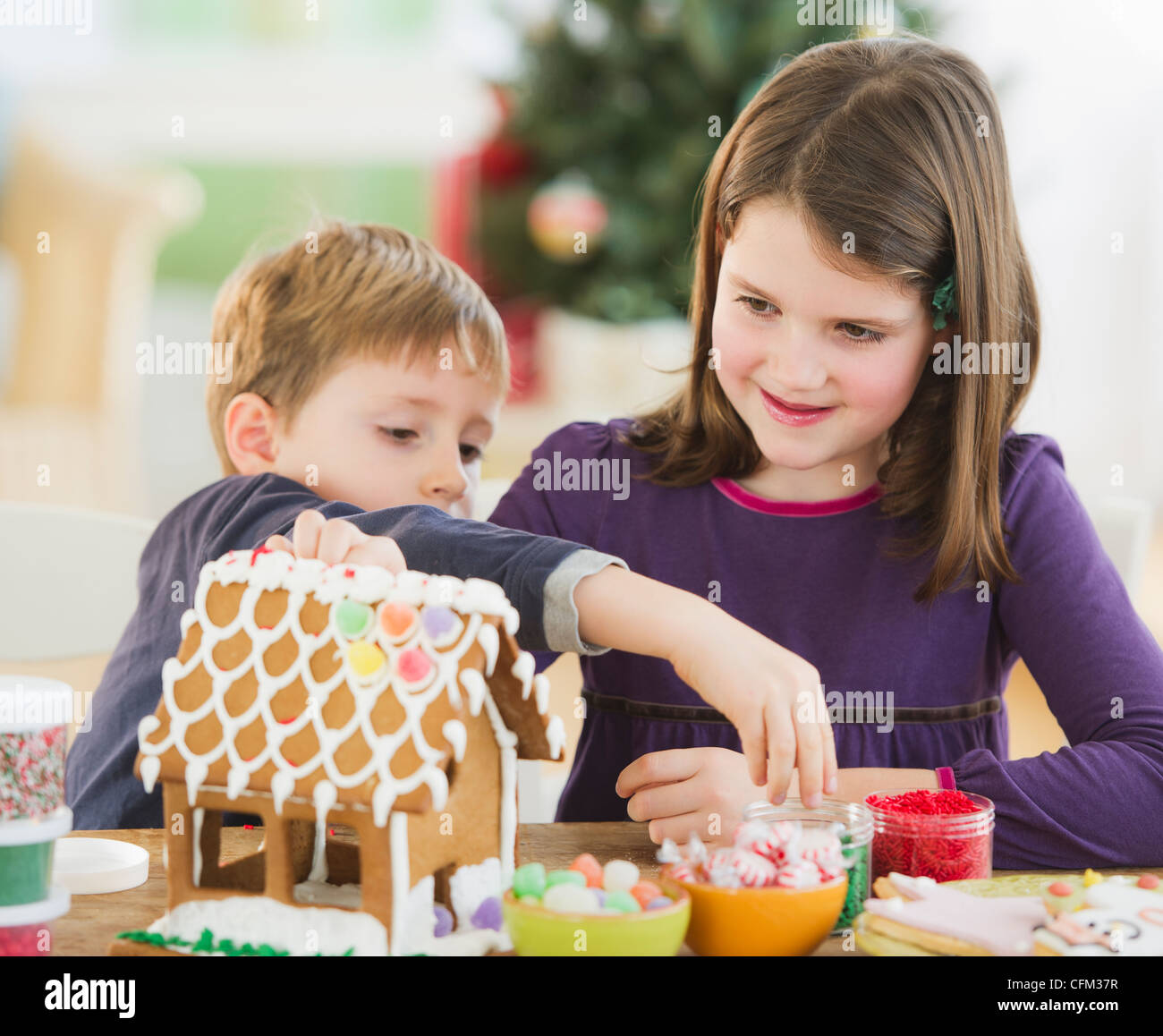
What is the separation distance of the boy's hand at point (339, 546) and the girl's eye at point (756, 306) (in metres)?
0.47

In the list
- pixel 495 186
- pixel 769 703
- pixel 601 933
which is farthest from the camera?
pixel 495 186

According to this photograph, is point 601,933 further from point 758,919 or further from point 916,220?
point 916,220

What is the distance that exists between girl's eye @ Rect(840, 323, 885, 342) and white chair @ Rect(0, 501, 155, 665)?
0.91 metres

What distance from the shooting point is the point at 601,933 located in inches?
27.5

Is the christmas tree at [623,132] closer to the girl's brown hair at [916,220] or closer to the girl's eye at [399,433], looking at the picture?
the girl's brown hair at [916,220]

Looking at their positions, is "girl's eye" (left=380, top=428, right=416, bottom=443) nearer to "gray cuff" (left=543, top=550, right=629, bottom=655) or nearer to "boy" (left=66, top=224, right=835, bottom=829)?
"boy" (left=66, top=224, right=835, bottom=829)

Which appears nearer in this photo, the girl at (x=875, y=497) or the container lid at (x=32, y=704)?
the container lid at (x=32, y=704)

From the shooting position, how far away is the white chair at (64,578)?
158 cm

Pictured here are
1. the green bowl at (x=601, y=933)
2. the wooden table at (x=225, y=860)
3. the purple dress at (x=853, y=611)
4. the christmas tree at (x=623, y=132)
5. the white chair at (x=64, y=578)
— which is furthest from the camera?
the christmas tree at (x=623, y=132)

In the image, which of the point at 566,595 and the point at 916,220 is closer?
the point at 566,595

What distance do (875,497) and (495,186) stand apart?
374 cm

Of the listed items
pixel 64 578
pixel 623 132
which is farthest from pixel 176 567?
pixel 623 132

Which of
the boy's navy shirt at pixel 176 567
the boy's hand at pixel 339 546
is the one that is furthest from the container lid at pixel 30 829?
the boy's navy shirt at pixel 176 567

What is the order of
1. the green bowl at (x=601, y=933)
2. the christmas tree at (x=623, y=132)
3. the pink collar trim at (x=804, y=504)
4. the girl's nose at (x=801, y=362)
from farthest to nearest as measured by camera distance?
the christmas tree at (x=623, y=132)
the pink collar trim at (x=804, y=504)
the girl's nose at (x=801, y=362)
the green bowl at (x=601, y=933)
